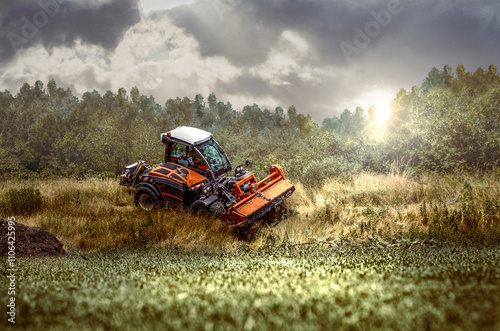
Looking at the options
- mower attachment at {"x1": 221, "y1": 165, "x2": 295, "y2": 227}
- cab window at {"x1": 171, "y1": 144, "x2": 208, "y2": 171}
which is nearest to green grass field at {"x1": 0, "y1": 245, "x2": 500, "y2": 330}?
mower attachment at {"x1": 221, "y1": 165, "x2": 295, "y2": 227}

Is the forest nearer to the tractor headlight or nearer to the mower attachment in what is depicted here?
the mower attachment

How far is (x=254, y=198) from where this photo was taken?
990 cm

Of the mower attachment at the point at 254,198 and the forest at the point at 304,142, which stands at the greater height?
the forest at the point at 304,142

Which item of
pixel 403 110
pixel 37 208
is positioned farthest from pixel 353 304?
pixel 403 110

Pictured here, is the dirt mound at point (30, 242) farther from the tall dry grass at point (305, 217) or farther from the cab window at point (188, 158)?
the cab window at point (188, 158)

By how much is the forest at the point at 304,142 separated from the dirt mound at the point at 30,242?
33.0 feet

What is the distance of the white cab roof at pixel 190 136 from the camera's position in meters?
10.5

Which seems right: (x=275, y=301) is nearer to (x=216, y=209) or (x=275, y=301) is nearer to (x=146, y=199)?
(x=216, y=209)

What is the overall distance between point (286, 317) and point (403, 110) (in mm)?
53064

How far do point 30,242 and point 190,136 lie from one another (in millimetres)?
6316

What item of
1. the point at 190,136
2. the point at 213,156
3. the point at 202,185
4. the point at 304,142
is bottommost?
the point at 202,185

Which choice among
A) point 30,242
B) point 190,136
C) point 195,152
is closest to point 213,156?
point 195,152

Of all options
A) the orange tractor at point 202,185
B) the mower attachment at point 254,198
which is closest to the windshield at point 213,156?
the orange tractor at point 202,185

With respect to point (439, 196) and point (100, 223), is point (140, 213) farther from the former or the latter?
point (439, 196)
